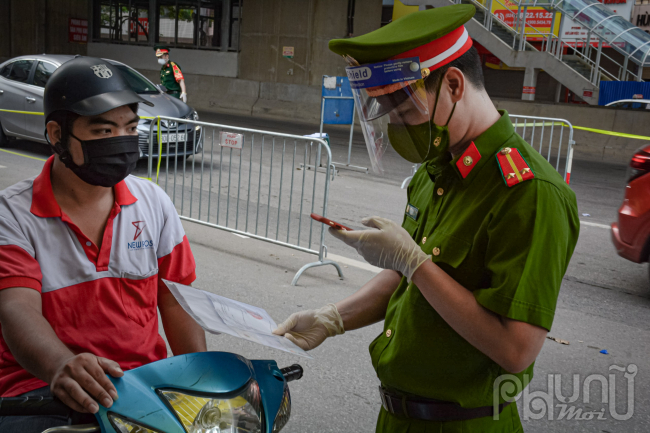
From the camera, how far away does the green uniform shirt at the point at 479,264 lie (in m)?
1.58

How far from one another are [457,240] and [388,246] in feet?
0.66

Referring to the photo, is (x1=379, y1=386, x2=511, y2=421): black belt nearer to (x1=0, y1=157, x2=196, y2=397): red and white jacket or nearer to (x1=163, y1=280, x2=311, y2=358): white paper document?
(x1=163, y1=280, x2=311, y2=358): white paper document

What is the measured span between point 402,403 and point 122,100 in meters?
1.44

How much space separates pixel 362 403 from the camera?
12.5 ft

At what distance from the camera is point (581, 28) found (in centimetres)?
1900

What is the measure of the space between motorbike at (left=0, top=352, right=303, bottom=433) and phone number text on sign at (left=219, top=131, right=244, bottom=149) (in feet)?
17.3

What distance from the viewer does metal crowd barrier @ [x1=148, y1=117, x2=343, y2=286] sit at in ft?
21.6

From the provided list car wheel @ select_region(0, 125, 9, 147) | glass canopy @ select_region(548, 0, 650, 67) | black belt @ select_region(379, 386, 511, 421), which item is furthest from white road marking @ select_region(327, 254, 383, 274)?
glass canopy @ select_region(548, 0, 650, 67)

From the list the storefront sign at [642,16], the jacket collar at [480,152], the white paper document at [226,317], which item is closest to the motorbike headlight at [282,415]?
the white paper document at [226,317]

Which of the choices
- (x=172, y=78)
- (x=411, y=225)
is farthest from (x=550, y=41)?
(x=411, y=225)

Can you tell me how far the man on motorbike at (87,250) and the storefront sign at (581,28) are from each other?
19137mm

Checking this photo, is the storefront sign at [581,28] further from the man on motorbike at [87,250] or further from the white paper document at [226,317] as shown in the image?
the white paper document at [226,317]

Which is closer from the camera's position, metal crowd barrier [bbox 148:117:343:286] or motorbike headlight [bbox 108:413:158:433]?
motorbike headlight [bbox 108:413:158:433]

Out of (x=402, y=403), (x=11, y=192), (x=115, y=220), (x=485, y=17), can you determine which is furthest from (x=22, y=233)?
(x=485, y=17)
